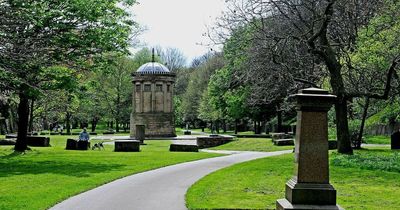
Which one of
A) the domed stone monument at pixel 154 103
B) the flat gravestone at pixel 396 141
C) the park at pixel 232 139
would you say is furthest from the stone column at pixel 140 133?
the flat gravestone at pixel 396 141

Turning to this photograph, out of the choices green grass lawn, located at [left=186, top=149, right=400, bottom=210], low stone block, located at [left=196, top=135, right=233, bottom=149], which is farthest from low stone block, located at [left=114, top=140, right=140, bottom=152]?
green grass lawn, located at [left=186, top=149, right=400, bottom=210]

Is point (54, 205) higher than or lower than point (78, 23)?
lower

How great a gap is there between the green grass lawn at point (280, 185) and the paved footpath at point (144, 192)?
0.47 meters

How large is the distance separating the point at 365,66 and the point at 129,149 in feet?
49.5

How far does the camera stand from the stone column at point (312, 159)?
9.03 m

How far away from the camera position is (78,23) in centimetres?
2277

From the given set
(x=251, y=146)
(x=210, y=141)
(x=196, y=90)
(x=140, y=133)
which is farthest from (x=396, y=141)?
(x=196, y=90)

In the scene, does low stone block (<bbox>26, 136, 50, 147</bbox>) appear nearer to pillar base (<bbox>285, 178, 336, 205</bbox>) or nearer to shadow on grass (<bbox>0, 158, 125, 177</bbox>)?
shadow on grass (<bbox>0, 158, 125, 177</bbox>)

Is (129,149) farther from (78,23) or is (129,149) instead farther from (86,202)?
(86,202)

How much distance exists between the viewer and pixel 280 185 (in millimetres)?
14828

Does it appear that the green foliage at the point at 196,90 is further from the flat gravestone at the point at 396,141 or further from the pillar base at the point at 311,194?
the pillar base at the point at 311,194

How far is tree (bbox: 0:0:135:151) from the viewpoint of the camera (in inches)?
708

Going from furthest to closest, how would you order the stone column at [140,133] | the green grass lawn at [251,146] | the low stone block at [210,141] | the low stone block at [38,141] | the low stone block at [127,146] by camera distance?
the stone column at [140,133]
the low stone block at [210,141]
the low stone block at [38,141]
the green grass lawn at [251,146]
the low stone block at [127,146]

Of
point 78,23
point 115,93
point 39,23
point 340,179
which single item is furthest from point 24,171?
point 115,93
